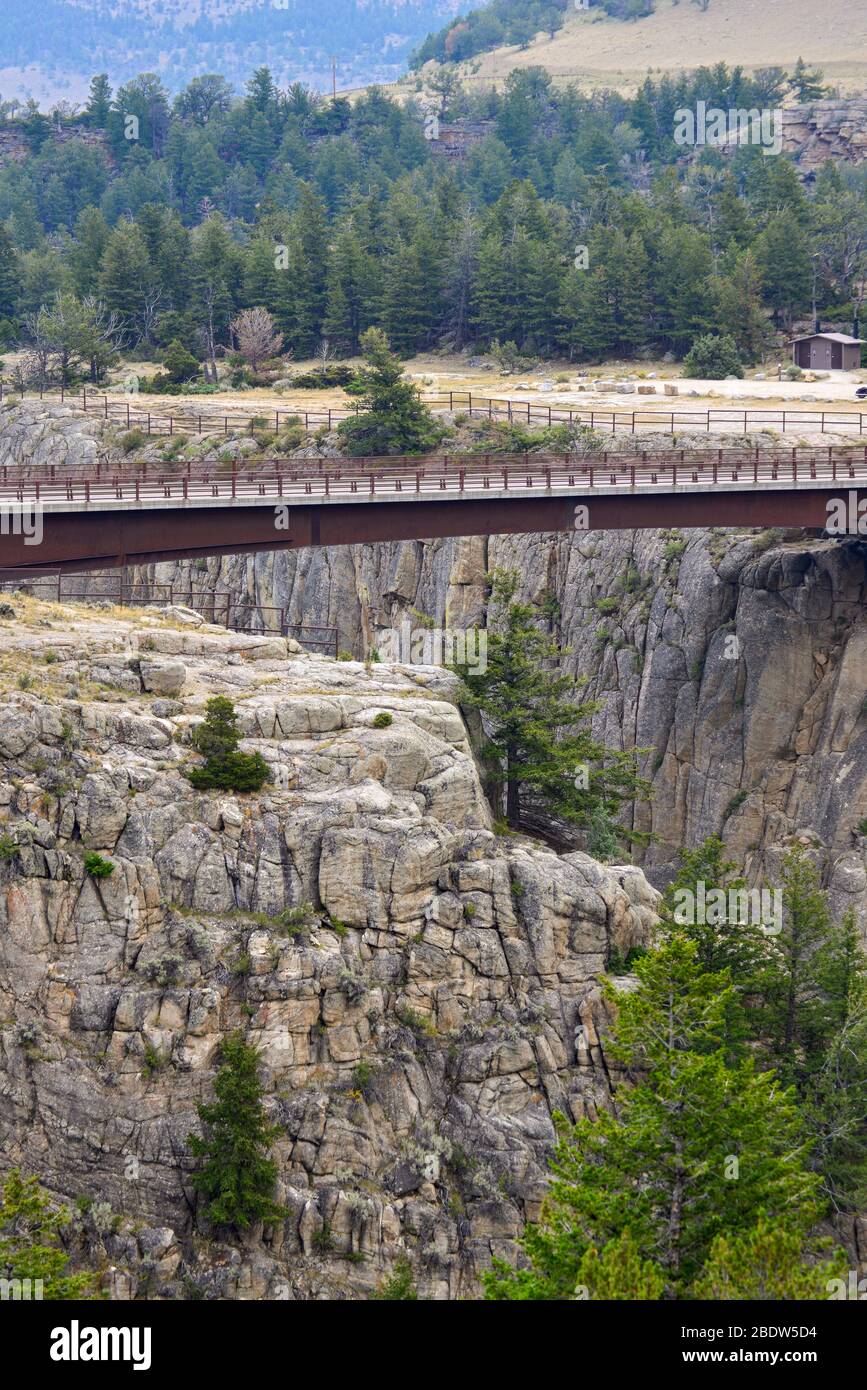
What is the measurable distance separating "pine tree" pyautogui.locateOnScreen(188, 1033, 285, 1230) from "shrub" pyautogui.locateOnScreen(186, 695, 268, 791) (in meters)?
7.46

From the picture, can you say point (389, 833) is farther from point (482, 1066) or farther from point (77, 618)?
point (77, 618)

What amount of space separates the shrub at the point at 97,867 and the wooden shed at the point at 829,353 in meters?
90.2

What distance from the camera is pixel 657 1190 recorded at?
3638cm

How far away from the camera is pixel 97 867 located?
147ft

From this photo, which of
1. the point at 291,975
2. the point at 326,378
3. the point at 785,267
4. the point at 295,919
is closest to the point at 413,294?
the point at 326,378

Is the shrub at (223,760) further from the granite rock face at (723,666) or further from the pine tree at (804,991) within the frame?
the granite rock face at (723,666)

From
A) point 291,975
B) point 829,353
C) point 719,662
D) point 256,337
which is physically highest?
point 256,337

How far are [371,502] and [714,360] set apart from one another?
61672 millimetres

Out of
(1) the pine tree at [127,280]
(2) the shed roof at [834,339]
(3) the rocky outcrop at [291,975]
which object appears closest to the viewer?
(3) the rocky outcrop at [291,975]

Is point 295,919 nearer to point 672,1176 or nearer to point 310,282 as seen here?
point 672,1176

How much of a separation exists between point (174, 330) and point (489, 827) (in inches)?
3804

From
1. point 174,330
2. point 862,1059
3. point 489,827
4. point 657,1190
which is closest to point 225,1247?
point 657,1190

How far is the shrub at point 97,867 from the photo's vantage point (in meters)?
44.9

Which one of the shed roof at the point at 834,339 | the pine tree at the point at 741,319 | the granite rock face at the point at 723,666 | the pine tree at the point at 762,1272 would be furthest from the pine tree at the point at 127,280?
→ the pine tree at the point at 762,1272
